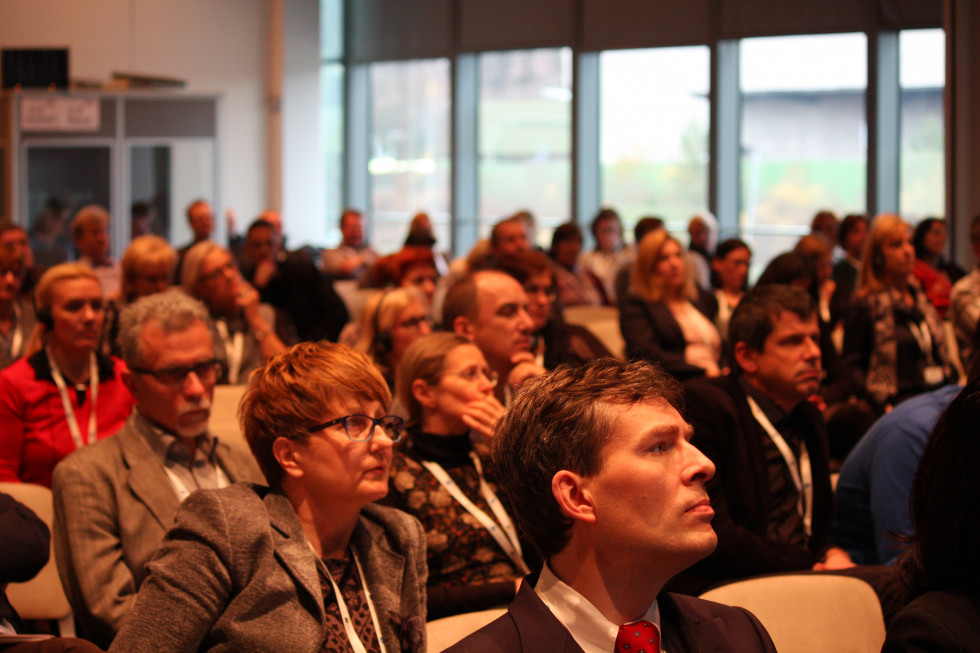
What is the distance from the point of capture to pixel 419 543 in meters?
2.37

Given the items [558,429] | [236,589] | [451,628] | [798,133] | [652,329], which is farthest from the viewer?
[798,133]

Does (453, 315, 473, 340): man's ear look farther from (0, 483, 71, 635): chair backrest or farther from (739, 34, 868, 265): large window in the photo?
(739, 34, 868, 265): large window

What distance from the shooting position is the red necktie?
1.58 meters

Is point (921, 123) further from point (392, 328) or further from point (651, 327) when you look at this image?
point (392, 328)

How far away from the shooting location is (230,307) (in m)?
5.33

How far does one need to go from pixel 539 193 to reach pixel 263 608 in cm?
1229

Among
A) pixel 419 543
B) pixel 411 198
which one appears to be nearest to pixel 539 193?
pixel 411 198

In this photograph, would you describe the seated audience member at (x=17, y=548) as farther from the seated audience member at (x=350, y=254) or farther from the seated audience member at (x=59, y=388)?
the seated audience member at (x=350, y=254)

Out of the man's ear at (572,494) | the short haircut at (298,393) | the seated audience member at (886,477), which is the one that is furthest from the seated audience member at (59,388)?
the seated audience member at (886,477)

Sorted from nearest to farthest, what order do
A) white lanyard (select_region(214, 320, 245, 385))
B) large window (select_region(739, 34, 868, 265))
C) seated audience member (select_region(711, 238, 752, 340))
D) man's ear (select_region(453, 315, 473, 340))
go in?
1. man's ear (select_region(453, 315, 473, 340))
2. white lanyard (select_region(214, 320, 245, 385))
3. seated audience member (select_region(711, 238, 752, 340))
4. large window (select_region(739, 34, 868, 265))

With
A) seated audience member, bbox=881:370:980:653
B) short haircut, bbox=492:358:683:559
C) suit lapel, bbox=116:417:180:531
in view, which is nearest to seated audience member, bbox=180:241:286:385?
suit lapel, bbox=116:417:180:531

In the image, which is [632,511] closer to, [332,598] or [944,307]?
[332,598]

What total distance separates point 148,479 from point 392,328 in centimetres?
170

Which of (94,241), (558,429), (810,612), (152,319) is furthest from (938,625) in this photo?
(94,241)
